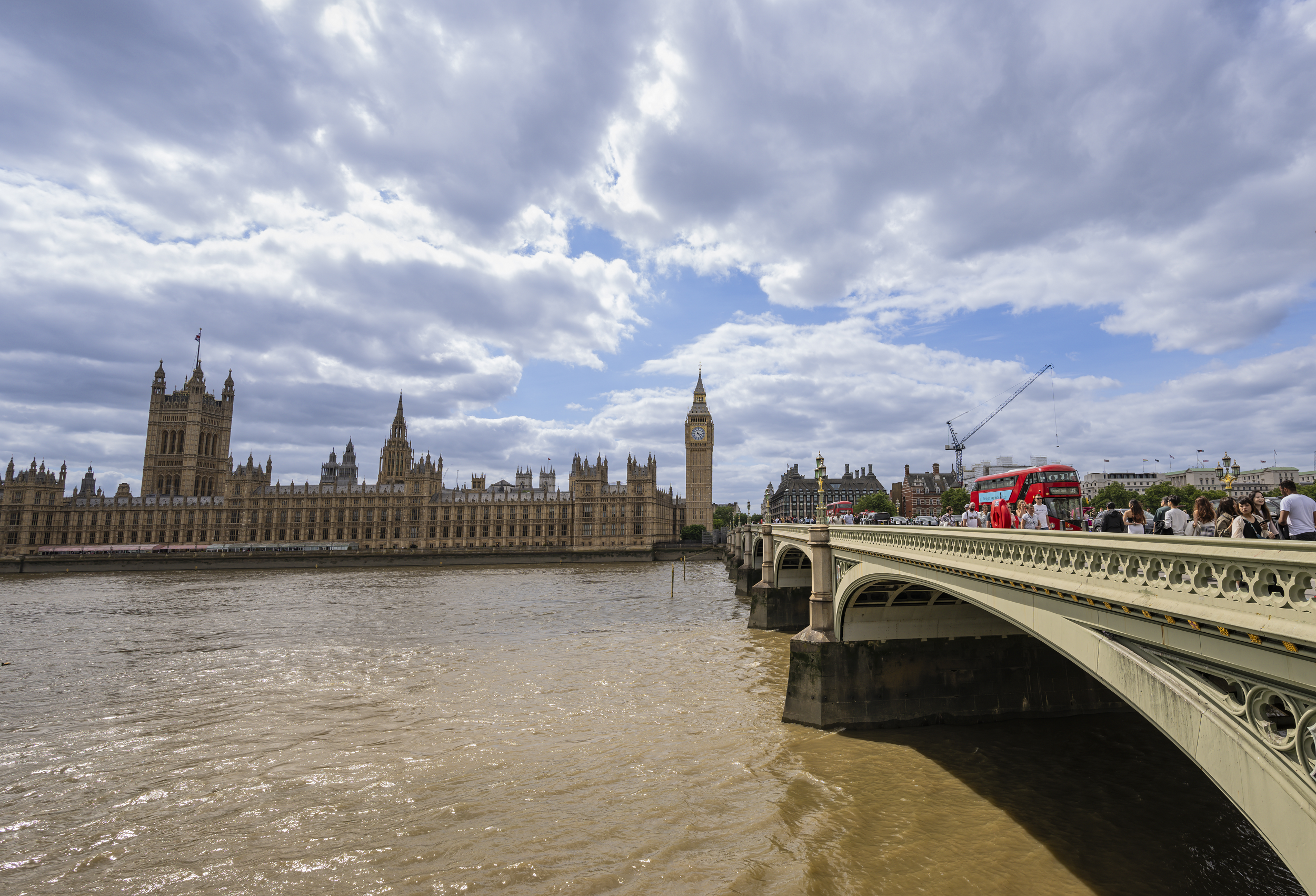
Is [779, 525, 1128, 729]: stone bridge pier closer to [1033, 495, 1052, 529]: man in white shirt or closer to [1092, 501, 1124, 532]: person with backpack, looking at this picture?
[1033, 495, 1052, 529]: man in white shirt

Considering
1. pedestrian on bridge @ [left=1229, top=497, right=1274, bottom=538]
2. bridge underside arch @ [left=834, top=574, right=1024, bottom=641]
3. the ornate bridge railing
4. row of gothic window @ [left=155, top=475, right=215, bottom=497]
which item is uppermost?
row of gothic window @ [left=155, top=475, right=215, bottom=497]

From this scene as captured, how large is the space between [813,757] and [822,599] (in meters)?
4.87

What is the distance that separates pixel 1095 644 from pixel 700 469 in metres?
136

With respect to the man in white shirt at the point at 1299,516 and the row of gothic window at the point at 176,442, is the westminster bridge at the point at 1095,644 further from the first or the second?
the row of gothic window at the point at 176,442

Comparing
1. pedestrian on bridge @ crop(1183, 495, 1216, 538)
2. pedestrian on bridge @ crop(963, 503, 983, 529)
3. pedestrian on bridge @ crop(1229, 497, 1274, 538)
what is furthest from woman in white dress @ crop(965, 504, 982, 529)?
pedestrian on bridge @ crop(1229, 497, 1274, 538)

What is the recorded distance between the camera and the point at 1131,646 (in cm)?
716

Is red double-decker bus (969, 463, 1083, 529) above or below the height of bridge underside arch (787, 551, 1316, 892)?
above

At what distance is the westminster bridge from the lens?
514 centimetres

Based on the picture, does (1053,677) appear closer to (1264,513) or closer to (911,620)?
(911,620)

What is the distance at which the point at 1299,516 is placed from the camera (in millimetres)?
7793

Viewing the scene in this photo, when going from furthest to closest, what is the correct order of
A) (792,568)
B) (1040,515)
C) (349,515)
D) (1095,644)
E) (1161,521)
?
(349,515) < (792,568) < (1040,515) < (1161,521) < (1095,644)

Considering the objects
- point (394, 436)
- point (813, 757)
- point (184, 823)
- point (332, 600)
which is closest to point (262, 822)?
point (184, 823)

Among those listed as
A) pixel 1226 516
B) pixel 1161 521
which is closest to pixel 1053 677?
pixel 1161 521

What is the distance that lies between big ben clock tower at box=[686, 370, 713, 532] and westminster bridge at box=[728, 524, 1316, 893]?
117764 millimetres
